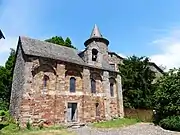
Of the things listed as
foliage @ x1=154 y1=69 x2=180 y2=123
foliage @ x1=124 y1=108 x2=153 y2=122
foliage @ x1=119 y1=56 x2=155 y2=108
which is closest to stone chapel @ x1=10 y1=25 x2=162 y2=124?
foliage @ x1=124 y1=108 x2=153 y2=122

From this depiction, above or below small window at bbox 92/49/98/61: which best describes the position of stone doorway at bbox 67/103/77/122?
below

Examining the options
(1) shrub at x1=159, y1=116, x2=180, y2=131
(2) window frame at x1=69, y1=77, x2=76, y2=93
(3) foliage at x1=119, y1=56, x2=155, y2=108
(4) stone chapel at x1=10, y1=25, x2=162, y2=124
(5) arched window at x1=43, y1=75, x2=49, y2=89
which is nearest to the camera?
(1) shrub at x1=159, y1=116, x2=180, y2=131

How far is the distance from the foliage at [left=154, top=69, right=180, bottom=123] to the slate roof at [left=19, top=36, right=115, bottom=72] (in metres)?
8.04

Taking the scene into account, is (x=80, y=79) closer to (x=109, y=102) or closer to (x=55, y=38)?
(x=109, y=102)

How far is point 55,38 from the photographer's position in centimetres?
4094

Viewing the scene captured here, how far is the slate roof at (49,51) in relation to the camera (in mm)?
22297

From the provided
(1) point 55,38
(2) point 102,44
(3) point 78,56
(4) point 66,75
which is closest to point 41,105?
(4) point 66,75

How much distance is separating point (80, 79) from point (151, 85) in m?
13.7

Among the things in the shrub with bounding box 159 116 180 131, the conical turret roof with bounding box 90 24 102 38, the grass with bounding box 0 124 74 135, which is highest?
the conical turret roof with bounding box 90 24 102 38

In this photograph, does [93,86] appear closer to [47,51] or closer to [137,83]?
[47,51]

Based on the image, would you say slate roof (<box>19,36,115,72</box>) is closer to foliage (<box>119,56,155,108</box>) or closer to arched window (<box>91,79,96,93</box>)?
arched window (<box>91,79,96,93</box>)

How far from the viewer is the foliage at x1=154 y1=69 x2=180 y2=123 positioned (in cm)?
2081

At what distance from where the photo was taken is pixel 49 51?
24594 mm

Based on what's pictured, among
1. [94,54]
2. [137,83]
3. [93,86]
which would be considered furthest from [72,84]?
[137,83]
